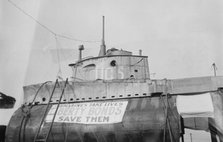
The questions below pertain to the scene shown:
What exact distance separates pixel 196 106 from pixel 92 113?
13.8 ft

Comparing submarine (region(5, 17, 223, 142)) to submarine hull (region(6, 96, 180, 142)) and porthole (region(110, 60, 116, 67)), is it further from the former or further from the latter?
porthole (region(110, 60, 116, 67))

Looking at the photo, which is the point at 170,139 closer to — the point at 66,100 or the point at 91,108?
the point at 91,108

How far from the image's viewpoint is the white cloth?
9133 millimetres

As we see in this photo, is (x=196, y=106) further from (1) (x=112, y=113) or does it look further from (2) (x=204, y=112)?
(1) (x=112, y=113)

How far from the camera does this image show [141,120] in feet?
30.3

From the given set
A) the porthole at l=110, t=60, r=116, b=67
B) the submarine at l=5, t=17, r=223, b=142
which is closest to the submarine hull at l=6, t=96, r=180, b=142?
the submarine at l=5, t=17, r=223, b=142

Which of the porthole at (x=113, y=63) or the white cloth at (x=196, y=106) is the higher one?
the porthole at (x=113, y=63)

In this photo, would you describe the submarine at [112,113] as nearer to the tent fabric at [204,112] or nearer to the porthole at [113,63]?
the tent fabric at [204,112]

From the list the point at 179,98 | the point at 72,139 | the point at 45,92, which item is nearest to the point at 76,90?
the point at 45,92

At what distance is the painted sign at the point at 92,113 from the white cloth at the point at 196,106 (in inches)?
90.0

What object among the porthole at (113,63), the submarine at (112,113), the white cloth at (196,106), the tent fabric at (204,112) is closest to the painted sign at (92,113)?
the submarine at (112,113)

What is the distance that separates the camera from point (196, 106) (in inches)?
365

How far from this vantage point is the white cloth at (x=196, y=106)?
9133 millimetres

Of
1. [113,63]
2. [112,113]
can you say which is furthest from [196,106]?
[113,63]
